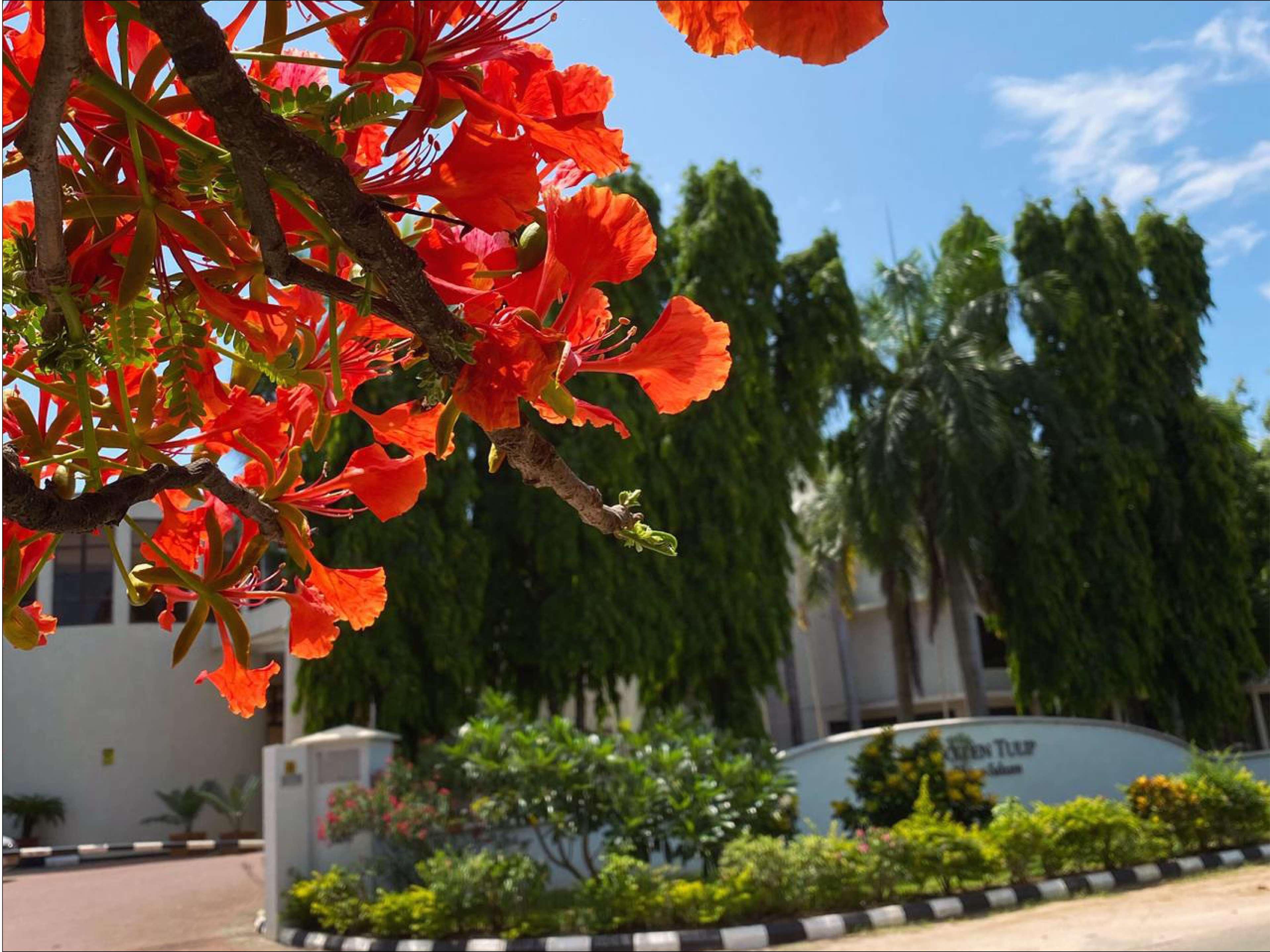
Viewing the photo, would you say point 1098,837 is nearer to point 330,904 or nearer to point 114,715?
point 330,904

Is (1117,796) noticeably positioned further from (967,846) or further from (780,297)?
(780,297)

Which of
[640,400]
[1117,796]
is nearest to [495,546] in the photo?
[640,400]

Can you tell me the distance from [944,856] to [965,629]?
21.7 feet

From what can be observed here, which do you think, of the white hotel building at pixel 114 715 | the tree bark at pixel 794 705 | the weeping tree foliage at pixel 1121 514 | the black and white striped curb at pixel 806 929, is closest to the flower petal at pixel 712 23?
the black and white striped curb at pixel 806 929

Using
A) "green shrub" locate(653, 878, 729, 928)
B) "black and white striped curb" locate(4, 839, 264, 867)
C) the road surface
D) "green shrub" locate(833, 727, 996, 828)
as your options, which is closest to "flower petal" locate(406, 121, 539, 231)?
the road surface

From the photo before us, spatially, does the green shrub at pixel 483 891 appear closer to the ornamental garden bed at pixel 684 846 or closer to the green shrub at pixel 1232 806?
the ornamental garden bed at pixel 684 846

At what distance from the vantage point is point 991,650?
1822 cm

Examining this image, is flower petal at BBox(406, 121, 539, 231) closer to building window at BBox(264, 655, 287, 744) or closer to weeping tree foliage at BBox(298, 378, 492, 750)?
weeping tree foliage at BBox(298, 378, 492, 750)

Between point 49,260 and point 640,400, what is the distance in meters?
10.8

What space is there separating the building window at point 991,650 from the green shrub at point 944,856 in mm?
11600

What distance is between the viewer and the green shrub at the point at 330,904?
6.56m

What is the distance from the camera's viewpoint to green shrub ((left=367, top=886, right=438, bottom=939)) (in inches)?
245

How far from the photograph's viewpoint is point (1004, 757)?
9023 mm

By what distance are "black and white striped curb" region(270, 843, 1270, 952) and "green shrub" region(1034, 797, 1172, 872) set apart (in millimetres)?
96
